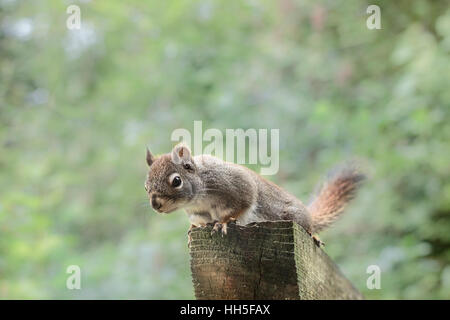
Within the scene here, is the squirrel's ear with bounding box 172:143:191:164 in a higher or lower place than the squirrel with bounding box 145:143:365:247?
higher

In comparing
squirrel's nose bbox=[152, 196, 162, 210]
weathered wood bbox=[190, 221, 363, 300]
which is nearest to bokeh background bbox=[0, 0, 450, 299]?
squirrel's nose bbox=[152, 196, 162, 210]

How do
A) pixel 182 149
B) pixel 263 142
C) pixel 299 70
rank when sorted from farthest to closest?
pixel 299 70, pixel 263 142, pixel 182 149

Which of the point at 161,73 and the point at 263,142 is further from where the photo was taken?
the point at 161,73

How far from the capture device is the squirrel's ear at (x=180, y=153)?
1.70 meters

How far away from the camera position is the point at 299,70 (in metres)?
5.01

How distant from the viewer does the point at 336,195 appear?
205cm

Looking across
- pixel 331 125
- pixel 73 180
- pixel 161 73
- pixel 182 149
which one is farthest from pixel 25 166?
pixel 182 149

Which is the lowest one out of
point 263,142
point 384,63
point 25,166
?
point 263,142

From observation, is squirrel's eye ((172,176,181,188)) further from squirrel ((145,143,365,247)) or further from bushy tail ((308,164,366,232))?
bushy tail ((308,164,366,232))

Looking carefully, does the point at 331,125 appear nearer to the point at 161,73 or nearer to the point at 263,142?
the point at 263,142

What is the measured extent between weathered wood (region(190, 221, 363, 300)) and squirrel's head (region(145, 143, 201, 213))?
0.45 metres

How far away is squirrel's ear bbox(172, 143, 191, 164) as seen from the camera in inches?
67.0

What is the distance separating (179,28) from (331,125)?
1.86m

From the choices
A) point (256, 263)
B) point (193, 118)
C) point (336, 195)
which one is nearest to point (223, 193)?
point (336, 195)
